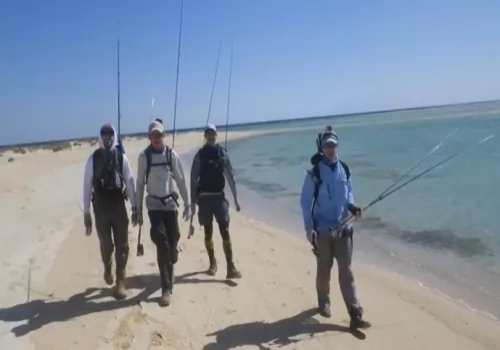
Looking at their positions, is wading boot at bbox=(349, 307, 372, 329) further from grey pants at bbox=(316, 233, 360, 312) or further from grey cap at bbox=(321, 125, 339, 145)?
grey cap at bbox=(321, 125, 339, 145)

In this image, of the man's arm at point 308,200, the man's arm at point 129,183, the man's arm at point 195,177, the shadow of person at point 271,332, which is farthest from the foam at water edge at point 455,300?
the man's arm at point 129,183

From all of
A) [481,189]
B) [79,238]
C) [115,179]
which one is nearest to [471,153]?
[481,189]

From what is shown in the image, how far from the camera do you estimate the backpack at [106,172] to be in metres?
6.24

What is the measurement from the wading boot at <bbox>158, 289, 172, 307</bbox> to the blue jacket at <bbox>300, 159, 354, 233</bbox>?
2047 millimetres

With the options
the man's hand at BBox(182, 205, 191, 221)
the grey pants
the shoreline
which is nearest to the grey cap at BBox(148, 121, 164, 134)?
the man's hand at BBox(182, 205, 191, 221)

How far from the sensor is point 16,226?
37.3ft

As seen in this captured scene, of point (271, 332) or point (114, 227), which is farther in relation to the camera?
point (114, 227)

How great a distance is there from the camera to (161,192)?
20.7 feet

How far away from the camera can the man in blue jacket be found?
18.6 ft

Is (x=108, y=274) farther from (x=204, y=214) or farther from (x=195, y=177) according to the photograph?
(x=195, y=177)

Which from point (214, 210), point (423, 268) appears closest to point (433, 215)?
point (423, 268)

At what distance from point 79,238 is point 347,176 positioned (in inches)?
251

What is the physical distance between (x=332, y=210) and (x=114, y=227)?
279 centimetres

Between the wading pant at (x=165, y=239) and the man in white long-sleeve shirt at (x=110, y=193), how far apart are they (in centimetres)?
33
